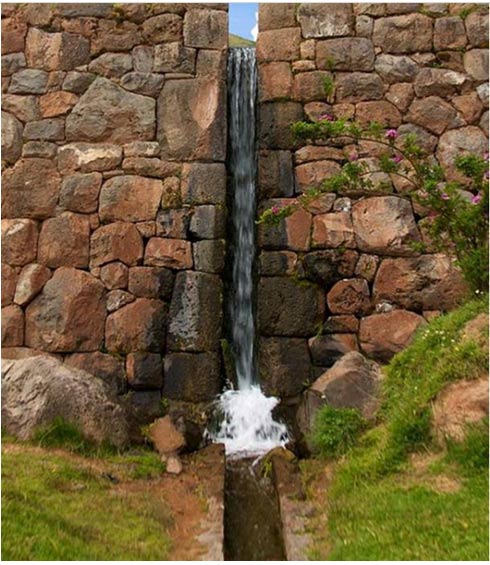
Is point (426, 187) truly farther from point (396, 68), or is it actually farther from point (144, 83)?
point (144, 83)

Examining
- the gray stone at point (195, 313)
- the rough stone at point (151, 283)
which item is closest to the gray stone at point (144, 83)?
the rough stone at point (151, 283)

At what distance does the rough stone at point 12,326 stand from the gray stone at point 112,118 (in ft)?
6.35

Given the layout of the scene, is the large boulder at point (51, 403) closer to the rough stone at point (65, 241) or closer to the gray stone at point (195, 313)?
the gray stone at point (195, 313)

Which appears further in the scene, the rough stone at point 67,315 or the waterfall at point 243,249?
the rough stone at point 67,315

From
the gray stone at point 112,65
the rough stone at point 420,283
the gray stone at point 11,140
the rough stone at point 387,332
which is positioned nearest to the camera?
the rough stone at point 387,332

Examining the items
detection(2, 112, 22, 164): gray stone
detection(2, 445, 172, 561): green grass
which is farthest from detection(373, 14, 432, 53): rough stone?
detection(2, 445, 172, 561): green grass

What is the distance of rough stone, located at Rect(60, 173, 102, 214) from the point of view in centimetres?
619

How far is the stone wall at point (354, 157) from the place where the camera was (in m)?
5.98

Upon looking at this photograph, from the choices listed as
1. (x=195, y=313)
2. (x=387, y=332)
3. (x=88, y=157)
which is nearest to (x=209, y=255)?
(x=195, y=313)

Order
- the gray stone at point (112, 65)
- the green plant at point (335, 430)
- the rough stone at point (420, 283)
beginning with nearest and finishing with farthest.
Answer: the green plant at point (335, 430) → the rough stone at point (420, 283) → the gray stone at point (112, 65)

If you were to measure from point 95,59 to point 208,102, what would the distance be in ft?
4.45

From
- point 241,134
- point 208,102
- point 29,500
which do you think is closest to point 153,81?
point 208,102

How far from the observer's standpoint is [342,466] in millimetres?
4422

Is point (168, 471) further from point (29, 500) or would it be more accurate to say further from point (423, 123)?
point (423, 123)
